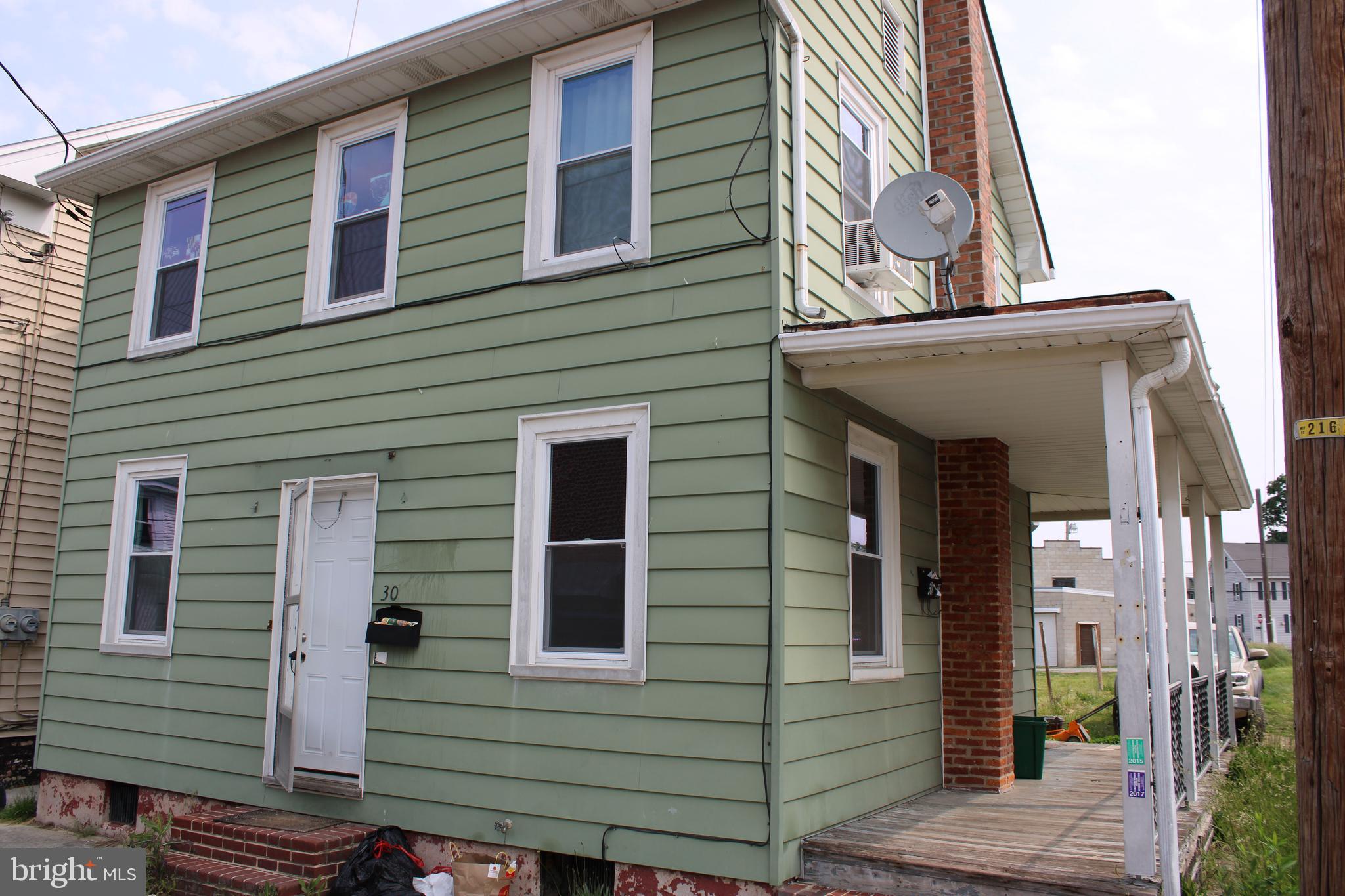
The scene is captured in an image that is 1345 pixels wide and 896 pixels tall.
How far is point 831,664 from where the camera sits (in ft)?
19.9

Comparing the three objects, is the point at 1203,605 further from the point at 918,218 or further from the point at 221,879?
the point at 221,879

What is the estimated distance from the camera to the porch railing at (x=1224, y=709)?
35.0 feet

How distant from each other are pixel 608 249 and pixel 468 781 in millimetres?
3516

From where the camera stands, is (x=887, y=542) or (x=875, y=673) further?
(x=887, y=542)

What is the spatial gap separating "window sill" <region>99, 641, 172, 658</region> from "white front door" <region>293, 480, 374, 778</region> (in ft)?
5.39

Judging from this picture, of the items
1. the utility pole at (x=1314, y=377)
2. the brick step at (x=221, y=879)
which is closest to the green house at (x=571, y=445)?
the brick step at (x=221, y=879)

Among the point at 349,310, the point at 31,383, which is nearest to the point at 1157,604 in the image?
the point at 349,310

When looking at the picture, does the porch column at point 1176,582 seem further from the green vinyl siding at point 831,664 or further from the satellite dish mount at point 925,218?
the satellite dish mount at point 925,218

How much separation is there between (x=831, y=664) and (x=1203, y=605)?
17.5 feet

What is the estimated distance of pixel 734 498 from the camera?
5723 millimetres

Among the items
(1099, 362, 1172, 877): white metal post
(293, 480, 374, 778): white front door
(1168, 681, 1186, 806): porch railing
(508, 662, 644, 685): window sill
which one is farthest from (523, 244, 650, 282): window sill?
(1168, 681, 1186, 806): porch railing

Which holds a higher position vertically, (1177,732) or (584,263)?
(584,263)

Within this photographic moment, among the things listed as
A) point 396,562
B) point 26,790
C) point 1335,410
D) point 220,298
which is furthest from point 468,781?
point 26,790

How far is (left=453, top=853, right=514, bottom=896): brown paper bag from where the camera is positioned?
19.3 feet
